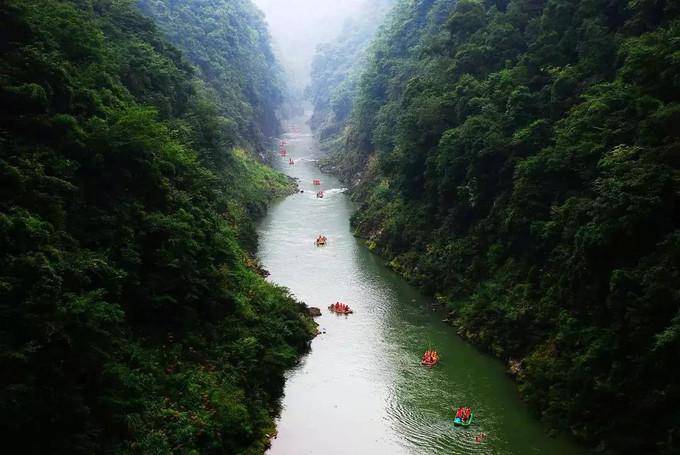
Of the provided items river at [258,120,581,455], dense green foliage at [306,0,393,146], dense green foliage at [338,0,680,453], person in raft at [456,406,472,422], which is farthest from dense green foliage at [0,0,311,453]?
dense green foliage at [306,0,393,146]

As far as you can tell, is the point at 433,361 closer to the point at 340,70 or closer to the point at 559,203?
the point at 559,203

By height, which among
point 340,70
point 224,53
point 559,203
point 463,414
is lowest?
point 340,70

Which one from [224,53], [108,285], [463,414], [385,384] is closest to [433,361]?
[385,384]

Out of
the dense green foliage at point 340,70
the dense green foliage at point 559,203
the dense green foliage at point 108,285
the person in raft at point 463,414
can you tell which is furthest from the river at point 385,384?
the dense green foliage at point 340,70

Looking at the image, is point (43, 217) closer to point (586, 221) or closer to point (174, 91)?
point (586, 221)

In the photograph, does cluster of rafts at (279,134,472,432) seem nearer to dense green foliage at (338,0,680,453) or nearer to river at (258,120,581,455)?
river at (258,120,581,455)

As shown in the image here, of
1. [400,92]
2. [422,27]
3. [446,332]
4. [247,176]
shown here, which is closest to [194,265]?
[446,332]
